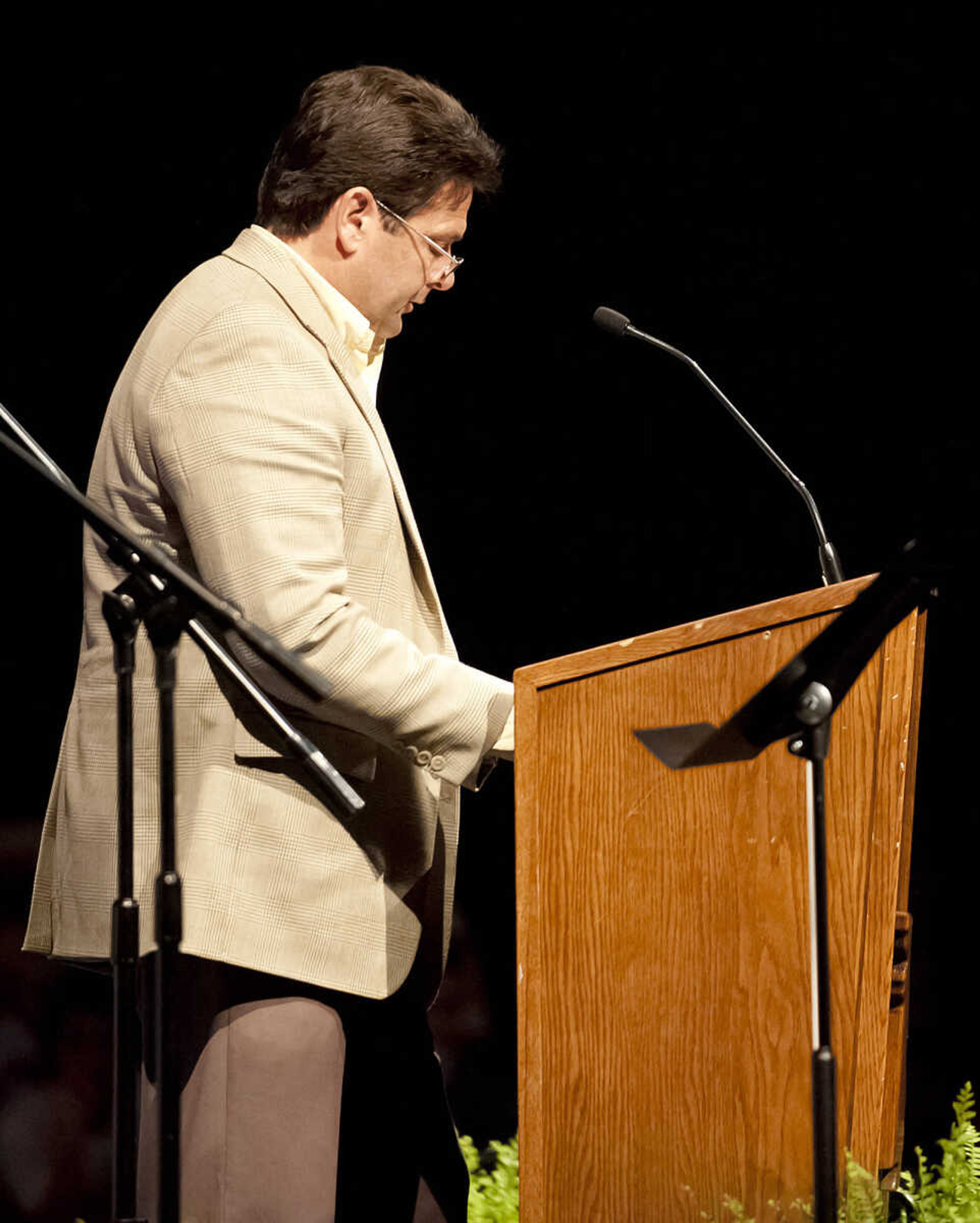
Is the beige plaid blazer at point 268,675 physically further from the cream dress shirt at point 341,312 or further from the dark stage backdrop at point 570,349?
the dark stage backdrop at point 570,349

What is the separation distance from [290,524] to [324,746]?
29 cm

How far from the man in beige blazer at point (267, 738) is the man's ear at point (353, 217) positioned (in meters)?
0.09

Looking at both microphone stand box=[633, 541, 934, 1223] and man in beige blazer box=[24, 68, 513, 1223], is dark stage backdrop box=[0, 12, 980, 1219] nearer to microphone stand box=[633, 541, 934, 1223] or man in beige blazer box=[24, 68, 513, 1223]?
man in beige blazer box=[24, 68, 513, 1223]

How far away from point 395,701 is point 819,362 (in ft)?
6.54

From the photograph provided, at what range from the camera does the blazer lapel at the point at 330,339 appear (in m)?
1.86

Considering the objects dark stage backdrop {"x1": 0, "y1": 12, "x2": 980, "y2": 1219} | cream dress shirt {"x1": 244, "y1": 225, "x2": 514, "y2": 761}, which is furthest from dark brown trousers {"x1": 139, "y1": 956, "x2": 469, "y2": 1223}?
dark stage backdrop {"x1": 0, "y1": 12, "x2": 980, "y2": 1219}

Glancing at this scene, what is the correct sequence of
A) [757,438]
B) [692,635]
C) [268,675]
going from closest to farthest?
[692,635] → [268,675] → [757,438]

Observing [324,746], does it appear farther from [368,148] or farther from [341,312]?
[368,148]

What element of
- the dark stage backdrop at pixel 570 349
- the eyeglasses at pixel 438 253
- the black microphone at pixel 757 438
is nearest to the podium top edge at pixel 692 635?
the black microphone at pixel 757 438

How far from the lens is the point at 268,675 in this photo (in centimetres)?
171

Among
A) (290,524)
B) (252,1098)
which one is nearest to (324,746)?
(290,524)

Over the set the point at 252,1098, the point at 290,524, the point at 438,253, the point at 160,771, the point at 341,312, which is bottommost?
the point at 252,1098

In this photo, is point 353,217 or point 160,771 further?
point 353,217

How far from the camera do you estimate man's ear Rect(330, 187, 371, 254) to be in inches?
78.4
